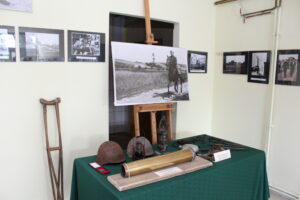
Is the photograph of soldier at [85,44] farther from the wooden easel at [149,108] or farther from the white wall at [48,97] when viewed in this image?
the wooden easel at [149,108]

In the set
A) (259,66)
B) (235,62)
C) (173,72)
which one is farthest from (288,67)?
(173,72)

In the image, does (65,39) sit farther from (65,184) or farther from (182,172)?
(182,172)

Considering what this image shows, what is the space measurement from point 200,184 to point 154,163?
0.41 metres

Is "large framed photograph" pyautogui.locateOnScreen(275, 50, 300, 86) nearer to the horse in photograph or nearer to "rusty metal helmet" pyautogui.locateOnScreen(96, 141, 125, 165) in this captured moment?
the horse in photograph

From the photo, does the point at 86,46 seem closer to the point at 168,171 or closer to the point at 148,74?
the point at 148,74

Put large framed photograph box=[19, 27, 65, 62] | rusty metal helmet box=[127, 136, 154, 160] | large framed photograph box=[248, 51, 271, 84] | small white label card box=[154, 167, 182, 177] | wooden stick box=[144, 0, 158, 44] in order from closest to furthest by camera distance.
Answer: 1. small white label card box=[154, 167, 182, 177]
2. rusty metal helmet box=[127, 136, 154, 160]
3. large framed photograph box=[19, 27, 65, 62]
4. wooden stick box=[144, 0, 158, 44]
5. large framed photograph box=[248, 51, 271, 84]

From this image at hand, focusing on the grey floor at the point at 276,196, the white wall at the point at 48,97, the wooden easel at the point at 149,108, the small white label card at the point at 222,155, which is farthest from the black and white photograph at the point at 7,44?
the grey floor at the point at 276,196

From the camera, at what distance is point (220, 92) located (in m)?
3.80

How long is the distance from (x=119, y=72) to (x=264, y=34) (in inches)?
77.5

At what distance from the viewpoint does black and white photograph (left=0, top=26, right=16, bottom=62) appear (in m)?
2.20

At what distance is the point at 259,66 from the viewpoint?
323 cm

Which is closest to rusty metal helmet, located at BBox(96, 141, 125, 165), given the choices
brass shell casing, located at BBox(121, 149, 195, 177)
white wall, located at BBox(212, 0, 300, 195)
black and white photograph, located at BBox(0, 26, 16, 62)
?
brass shell casing, located at BBox(121, 149, 195, 177)

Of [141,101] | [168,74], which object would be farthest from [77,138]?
[168,74]

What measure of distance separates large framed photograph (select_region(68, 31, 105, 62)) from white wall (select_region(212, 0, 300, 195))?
1.93 metres
